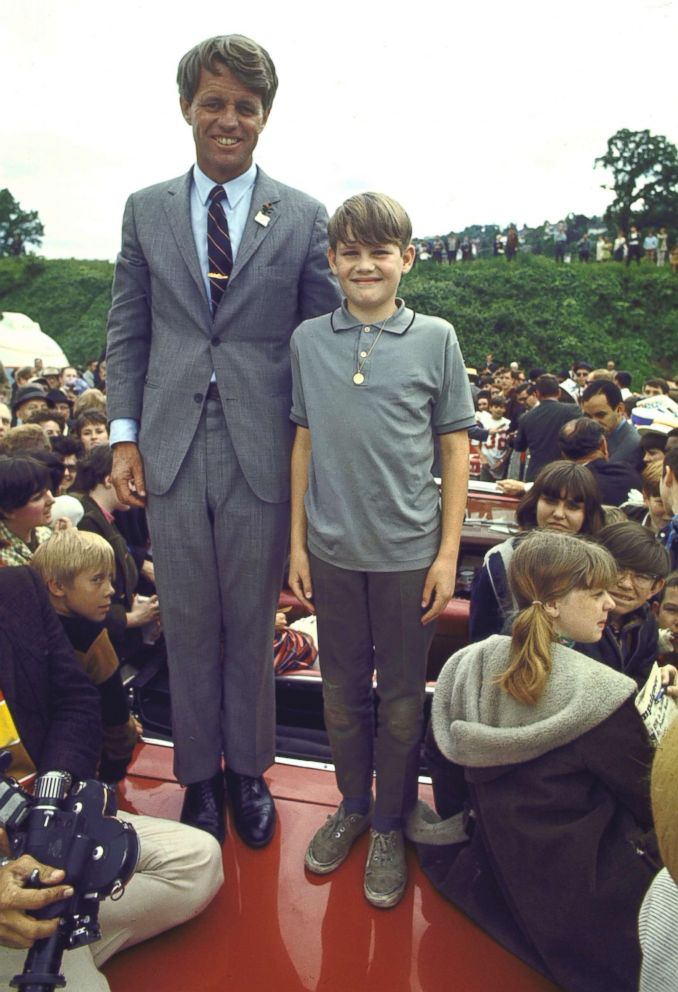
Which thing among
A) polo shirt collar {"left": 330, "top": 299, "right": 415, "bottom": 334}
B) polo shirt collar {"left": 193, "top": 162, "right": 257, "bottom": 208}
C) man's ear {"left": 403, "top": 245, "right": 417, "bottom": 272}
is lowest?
polo shirt collar {"left": 330, "top": 299, "right": 415, "bottom": 334}

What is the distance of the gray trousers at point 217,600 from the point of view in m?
1.97

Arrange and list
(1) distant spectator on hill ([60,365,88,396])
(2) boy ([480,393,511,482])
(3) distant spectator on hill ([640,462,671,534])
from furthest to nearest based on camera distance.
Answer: (1) distant spectator on hill ([60,365,88,396]), (2) boy ([480,393,511,482]), (3) distant spectator on hill ([640,462,671,534])

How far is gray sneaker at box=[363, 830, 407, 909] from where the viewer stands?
6.03 feet

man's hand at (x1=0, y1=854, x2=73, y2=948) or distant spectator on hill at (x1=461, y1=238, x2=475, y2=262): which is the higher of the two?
distant spectator on hill at (x1=461, y1=238, x2=475, y2=262)

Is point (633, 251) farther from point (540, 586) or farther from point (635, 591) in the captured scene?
point (540, 586)

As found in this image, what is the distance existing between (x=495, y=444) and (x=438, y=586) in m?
6.82

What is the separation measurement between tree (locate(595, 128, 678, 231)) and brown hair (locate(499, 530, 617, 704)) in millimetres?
23626

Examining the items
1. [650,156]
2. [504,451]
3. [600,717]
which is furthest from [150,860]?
[650,156]

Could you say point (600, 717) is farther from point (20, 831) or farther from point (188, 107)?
point (188, 107)

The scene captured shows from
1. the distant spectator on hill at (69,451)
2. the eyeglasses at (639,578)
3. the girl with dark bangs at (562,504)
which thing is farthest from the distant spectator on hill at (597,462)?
the distant spectator on hill at (69,451)

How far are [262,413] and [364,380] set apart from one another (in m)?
→ 0.33

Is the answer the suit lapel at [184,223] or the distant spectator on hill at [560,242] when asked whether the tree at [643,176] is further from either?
the suit lapel at [184,223]

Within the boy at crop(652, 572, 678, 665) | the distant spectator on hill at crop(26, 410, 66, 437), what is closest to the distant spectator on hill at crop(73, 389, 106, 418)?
the distant spectator on hill at crop(26, 410, 66, 437)

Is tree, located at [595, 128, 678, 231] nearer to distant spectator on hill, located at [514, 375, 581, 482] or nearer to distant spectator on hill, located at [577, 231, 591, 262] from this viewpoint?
distant spectator on hill, located at [577, 231, 591, 262]
